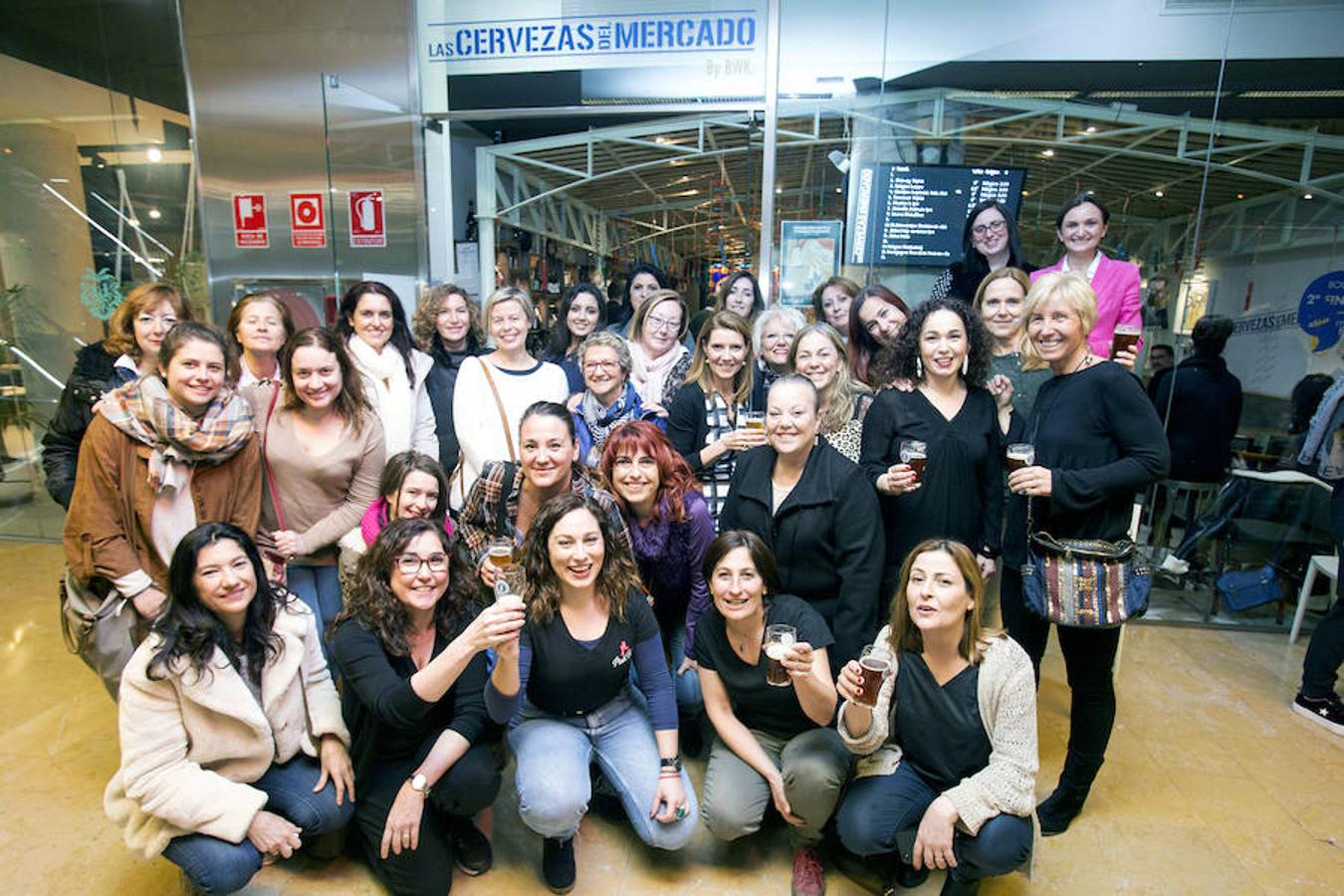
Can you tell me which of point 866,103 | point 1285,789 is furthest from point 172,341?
point 1285,789

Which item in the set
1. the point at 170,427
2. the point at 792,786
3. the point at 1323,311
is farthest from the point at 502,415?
the point at 1323,311

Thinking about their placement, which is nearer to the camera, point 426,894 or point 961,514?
point 426,894

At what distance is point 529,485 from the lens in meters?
2.69

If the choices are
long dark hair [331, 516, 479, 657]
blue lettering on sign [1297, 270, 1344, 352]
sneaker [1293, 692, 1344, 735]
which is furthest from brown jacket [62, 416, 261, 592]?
blue lettering on sign [1297, 270, 1344, 352]

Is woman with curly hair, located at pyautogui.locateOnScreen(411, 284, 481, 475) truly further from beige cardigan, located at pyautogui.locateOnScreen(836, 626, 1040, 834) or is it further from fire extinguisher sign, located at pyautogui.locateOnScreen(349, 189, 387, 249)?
beige cardigan, located at pyautogui.locateOnScreen(836, 626, 1040, 834)

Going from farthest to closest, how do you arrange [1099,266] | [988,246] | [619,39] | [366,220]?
[366,220]
[619,39]
[988,246]
[1099,266]

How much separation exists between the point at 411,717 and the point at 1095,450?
234 centimetres

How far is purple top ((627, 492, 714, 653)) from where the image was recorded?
271cm

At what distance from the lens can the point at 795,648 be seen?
6.39ft

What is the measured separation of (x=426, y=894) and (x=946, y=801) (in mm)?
1594

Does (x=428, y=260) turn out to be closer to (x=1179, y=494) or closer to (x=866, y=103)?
(x=866, y=103)

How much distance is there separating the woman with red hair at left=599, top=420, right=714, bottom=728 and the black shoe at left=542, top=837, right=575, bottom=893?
841 millimetres

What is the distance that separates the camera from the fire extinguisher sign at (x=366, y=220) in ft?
16.8

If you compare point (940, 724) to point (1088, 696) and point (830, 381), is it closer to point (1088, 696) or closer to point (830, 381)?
point (1088, 696)
